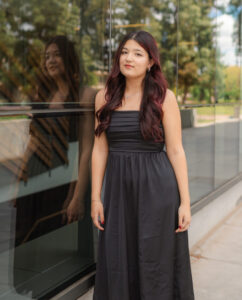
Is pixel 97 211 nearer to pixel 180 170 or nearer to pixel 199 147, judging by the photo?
pixel 180 170

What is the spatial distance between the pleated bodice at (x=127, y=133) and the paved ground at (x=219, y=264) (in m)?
1.30

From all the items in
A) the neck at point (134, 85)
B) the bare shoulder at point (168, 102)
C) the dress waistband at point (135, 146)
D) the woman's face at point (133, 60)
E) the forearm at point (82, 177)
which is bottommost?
the forearm at point (82, 177)

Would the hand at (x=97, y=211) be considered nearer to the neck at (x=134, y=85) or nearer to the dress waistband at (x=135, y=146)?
the dress waistband at (x=135, y=146)

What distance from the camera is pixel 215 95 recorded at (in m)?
5.88

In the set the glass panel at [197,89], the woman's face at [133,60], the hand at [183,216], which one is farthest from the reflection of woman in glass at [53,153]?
Result: the glass panel at [197,89]

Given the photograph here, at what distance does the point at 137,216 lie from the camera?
2.60m

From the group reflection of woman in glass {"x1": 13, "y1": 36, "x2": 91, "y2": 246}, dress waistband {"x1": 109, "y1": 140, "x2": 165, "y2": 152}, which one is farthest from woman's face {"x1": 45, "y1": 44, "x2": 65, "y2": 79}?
dress waistband {"x1": 109, "y1": 140, "x2": 165, "y2": 152}

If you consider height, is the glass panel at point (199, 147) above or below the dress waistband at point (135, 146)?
below

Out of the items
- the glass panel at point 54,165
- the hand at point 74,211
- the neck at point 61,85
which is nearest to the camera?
the glass panel at point 54,165

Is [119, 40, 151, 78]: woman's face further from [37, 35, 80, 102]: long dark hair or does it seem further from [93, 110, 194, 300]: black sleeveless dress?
[37, 35, 80, 102]: long dark hair

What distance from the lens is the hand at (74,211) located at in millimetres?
3102

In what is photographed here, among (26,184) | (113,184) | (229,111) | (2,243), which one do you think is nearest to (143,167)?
(113,184)

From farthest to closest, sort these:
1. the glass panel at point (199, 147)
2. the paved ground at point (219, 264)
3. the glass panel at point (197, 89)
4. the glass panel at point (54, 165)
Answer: the glass panel at point (199, 147), the glass panel at point (197, 89), the paved ground at point (219, 264), the glass panel at point (54, 165)

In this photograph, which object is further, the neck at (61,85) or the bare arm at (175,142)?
the neck at (61,85)
